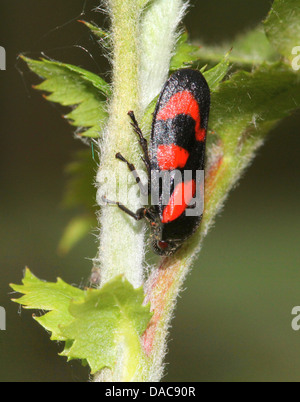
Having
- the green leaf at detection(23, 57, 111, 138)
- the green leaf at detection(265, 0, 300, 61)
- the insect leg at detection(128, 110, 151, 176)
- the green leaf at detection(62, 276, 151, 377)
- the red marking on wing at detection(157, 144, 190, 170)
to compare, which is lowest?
the green leaf at detection(62, 276, 151, 377)

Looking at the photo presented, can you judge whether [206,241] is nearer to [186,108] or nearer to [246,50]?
[246,50]

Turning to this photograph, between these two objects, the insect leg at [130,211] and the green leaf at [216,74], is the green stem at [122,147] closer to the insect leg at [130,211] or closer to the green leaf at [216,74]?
the insect leg at [130,211]

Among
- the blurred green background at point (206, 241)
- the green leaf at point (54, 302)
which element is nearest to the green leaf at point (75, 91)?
the green leaf at point (54, 302)

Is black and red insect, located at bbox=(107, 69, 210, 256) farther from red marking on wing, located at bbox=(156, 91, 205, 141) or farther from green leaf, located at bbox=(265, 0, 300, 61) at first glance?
green leaf, located at bbox=(265, 0, 300, 61)

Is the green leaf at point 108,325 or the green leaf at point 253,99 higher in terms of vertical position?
the green leaf at point 253,99

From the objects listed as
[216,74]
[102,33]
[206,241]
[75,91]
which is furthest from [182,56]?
[206,241]

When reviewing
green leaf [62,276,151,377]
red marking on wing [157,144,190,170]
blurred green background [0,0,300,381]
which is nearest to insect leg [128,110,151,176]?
red marking on wing [157,144,190,170]

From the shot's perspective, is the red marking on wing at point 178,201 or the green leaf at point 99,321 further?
the red marking on wing at point 178,201
